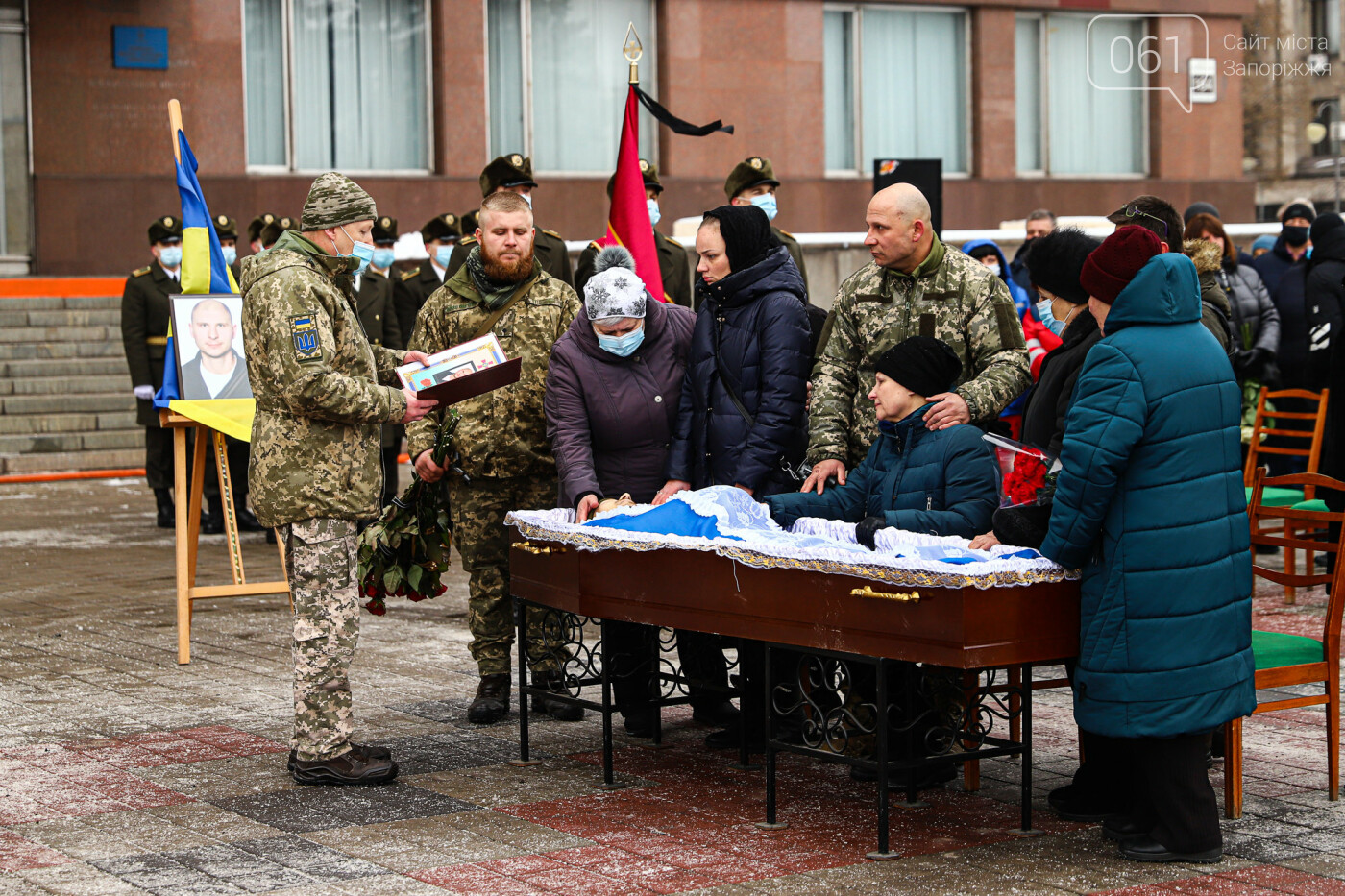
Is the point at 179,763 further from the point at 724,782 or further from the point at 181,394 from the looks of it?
the point at 181,394

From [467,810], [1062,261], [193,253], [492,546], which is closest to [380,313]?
[193,253]

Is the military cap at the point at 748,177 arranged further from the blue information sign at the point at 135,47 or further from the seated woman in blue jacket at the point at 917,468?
the blue information sign at the point at 135,47

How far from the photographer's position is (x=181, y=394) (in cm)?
901

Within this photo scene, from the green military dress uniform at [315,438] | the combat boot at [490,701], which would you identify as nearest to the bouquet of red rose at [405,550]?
the combat boot at [490,701]

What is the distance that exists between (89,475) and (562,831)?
13.2 meters

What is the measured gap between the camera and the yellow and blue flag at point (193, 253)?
9133 millimetres

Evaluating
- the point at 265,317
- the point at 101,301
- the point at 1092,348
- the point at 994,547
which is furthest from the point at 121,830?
the point at 101,301

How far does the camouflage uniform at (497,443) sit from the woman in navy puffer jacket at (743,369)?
0.82 metres

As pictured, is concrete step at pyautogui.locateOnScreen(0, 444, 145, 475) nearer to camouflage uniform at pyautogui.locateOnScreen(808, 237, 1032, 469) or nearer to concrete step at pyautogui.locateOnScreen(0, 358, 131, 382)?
concrete step at pyautogui.locateOnScreen(0, 358, 131, 382)

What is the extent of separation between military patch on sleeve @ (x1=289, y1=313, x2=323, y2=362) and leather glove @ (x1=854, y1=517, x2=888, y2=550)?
2073 millimetres

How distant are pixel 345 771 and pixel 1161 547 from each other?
9.93ft

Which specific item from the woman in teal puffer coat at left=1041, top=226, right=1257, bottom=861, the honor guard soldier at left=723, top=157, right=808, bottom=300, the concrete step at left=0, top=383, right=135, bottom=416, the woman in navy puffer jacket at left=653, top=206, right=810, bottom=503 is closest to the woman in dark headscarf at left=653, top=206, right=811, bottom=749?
the woman in navy puffer jacket at left=653, top=206, right=810, bottom=503

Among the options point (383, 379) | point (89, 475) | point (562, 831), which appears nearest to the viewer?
point (562, 831)

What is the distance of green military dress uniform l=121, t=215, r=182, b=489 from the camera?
1395 cm
